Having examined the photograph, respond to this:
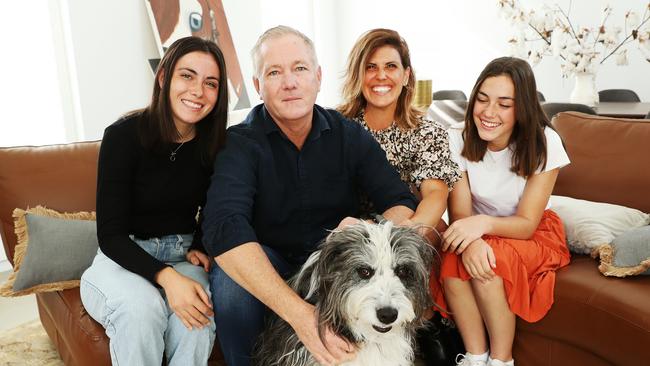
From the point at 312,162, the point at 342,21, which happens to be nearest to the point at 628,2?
the point at 342,21

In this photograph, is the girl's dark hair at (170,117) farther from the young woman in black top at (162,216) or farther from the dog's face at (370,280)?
the dog's face at (370,280)

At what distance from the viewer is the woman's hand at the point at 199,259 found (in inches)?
72.4

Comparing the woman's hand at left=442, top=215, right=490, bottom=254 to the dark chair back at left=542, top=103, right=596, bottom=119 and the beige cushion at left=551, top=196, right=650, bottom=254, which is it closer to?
the beige cushion at left=551, top=196, right=650, bottom=254

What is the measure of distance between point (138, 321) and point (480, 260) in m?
1.15

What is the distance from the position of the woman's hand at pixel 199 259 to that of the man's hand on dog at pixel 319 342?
553 mm

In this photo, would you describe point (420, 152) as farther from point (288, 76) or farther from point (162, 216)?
point (162, 216)

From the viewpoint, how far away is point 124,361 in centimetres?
152

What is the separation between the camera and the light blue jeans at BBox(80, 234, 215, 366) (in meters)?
1.51

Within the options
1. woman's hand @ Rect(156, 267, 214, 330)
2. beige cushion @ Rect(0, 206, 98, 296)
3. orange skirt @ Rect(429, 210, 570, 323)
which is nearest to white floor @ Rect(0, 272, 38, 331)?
beige cushion @ Rect(0, 206, 98, 296)

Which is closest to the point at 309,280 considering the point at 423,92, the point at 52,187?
the point at 52,187

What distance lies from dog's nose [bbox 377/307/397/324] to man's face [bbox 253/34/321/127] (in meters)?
0.77

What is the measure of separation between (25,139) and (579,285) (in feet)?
12.2

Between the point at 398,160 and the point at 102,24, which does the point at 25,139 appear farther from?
the point at 398,160

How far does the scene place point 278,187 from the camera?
1.76 m
